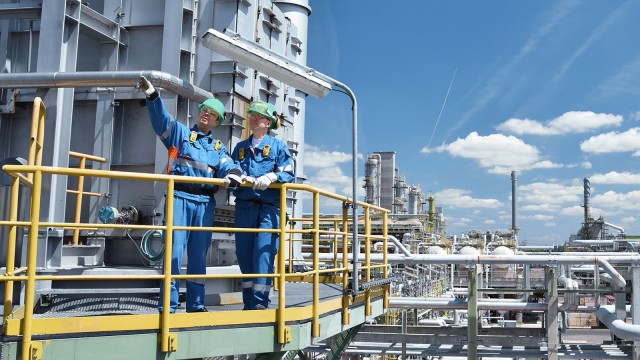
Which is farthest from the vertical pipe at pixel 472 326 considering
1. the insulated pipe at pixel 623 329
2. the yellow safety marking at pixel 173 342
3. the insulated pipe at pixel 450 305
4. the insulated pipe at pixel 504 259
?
the yellow safety marking at pixel 173 342

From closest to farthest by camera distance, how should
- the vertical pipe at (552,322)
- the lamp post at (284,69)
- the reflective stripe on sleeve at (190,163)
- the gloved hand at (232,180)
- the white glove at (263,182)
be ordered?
the gloved hand at (232,180) → the white glove at (263,182) → the reflective stripe on sleeve at (190,163) → the lamp post at (284,69) → the vertical pipe at (552,322)

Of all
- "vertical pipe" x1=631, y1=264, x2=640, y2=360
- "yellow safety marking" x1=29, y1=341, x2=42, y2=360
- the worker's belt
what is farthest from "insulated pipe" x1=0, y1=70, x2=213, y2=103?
"vertical pipe" x1=631, y1=264, x2=640, y2=360

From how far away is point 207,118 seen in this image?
4.75 meters

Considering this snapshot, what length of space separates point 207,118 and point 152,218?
97.2 inches

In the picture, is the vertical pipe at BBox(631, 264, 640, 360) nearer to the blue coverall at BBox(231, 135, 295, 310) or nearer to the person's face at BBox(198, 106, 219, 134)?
the blue coverall at BBox(231, 135, 295, 310)

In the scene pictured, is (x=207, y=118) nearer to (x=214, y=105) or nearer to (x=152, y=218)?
(x=214, y=105)

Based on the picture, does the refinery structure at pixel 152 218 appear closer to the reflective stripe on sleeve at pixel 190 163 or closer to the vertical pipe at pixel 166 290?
the vertical pipe at pixel 166 290

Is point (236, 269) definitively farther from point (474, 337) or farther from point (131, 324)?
point (474, 337)

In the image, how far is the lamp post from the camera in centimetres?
500

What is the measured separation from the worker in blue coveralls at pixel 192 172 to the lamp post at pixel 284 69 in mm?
617

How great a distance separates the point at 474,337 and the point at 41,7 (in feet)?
23.2

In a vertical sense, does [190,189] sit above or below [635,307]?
above

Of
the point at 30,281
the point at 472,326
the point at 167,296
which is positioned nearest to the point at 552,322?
the point at 472,326

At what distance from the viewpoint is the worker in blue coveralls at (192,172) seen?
439 centimetres
